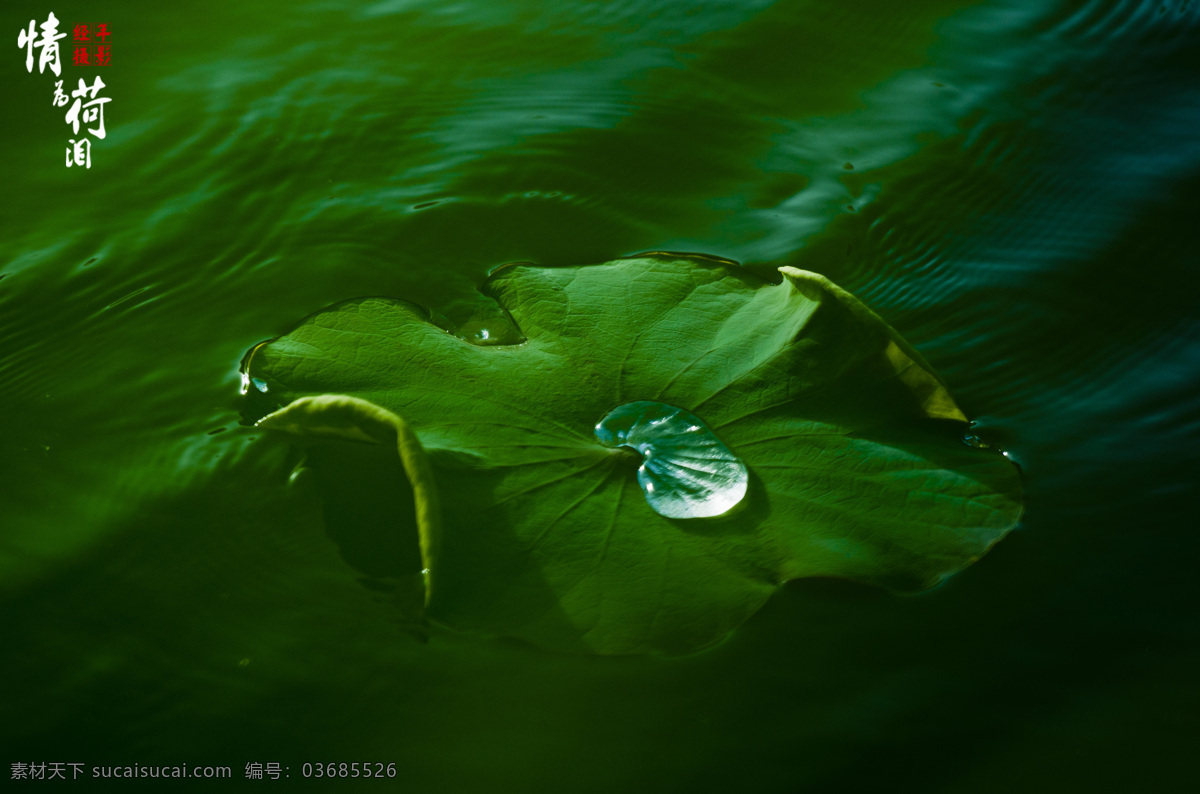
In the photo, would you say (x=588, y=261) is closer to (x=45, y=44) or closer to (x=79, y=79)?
(x=79, y=79)

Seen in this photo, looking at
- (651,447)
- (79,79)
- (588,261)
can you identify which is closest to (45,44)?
(79,79)

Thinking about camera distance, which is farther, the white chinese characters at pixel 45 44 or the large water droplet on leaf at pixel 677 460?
the white chinese characters at pixel 45 44

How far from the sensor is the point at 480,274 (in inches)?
54.7

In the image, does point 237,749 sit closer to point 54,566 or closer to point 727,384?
point 54,566

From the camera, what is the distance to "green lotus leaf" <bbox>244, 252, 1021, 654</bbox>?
0.92 metres

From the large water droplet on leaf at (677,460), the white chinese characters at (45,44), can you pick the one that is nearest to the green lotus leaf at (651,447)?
the large water droplet on leaf at (677,460)

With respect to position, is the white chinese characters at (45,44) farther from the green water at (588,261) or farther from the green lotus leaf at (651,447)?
the green lotus leaf at (651,447)

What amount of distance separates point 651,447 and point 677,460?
4cm

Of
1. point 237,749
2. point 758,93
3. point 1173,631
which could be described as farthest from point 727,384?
point 758,93

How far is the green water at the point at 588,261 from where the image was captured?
2.84ft

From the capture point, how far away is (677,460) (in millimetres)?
1034

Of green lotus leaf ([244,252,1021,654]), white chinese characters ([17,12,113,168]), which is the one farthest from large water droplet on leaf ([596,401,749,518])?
white chinese characters ([17,12,113,168])

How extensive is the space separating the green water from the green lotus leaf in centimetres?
5

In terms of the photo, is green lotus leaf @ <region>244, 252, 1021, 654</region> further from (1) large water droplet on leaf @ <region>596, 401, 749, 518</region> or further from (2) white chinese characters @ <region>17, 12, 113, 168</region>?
(2) white chinese characters @ <region>17, 12, 113, 168</region>
